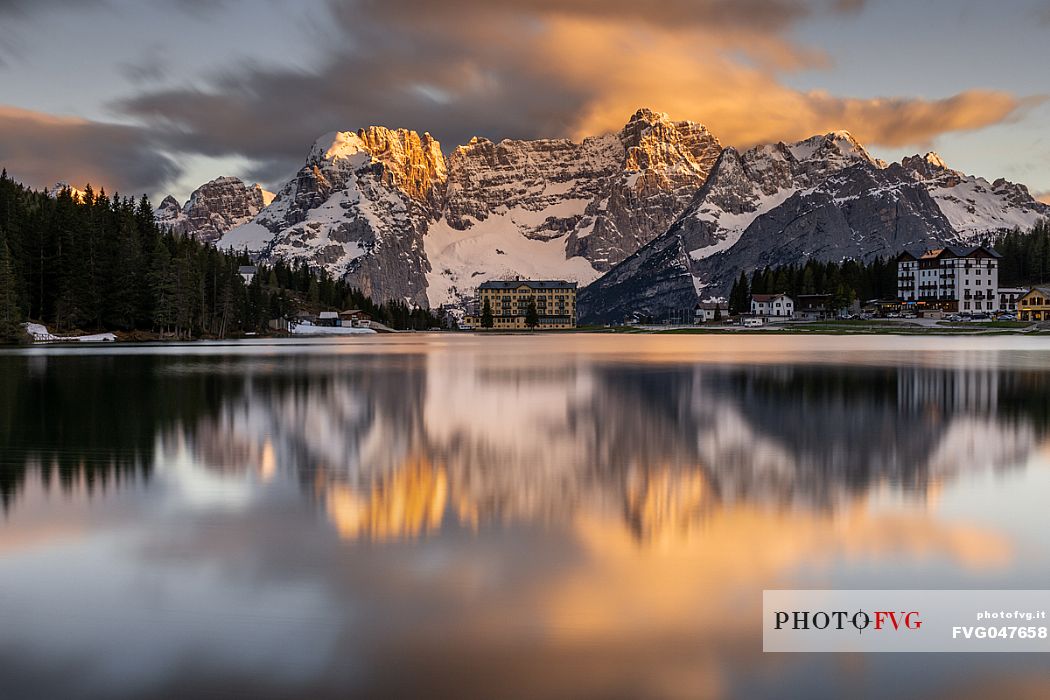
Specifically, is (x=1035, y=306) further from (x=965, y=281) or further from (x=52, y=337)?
(x=52, y=337)

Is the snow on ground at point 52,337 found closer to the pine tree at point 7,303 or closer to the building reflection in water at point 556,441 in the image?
the pine tree at point 7,303

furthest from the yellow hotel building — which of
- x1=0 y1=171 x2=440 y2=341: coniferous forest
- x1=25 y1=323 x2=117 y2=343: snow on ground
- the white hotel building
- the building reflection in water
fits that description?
x1=25 y1=323 x2=117 y2=343: snow on ground

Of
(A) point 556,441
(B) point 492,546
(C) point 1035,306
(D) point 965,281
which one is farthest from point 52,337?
(D) point 965,281

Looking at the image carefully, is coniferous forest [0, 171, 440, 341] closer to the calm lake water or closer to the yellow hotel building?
the calm lake water

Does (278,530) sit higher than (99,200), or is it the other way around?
(99,200)

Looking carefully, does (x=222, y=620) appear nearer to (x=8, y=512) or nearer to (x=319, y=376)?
(x=8, y=512)

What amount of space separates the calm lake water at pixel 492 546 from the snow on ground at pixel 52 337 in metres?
93.0

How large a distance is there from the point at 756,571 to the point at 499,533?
159 inches

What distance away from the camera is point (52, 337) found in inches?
4444

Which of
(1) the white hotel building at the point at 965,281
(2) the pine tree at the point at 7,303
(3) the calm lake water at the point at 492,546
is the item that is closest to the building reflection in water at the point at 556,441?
(3) the calm lake water at the point at 492,546

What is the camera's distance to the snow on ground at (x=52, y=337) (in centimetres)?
10922

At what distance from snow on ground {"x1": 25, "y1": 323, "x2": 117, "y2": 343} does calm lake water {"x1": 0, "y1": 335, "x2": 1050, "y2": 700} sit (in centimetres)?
9298

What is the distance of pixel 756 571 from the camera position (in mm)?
10883

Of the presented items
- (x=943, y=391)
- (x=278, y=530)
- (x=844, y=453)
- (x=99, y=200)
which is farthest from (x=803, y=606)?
(x=99, y=200)
